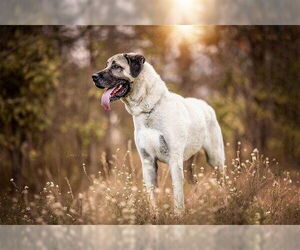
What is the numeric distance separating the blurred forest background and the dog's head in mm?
721

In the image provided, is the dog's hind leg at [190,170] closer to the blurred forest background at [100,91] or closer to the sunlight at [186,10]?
the blurred forest background at [100,91]

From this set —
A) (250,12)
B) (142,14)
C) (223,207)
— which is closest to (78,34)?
(142,14)

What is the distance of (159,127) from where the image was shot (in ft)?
21.4

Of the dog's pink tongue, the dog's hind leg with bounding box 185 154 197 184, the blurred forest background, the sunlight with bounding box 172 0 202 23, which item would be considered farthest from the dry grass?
the sunlight with bounding box 172 0 202 23

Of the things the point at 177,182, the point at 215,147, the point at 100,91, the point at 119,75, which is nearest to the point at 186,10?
the point at 119,75

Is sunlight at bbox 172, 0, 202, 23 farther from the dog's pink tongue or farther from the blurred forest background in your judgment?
the dog's pink tongue

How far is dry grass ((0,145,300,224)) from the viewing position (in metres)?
6.77

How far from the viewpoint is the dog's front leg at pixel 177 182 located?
6.52 metres

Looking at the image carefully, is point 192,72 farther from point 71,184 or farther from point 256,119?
point 71,184

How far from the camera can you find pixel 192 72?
7.42 meters

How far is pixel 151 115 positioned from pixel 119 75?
460 mm

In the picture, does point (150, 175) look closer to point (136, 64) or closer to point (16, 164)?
point (136, 64)

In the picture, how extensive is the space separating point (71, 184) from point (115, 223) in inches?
25.0

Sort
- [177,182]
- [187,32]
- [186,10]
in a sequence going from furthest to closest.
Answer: [187,32]
[186,10]
[177,182]
